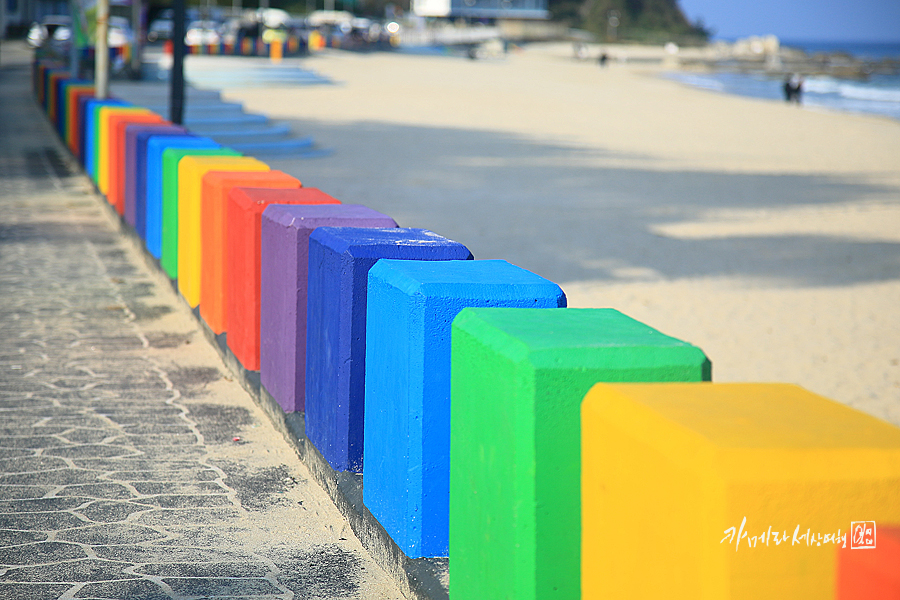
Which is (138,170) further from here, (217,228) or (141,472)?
(141,472)

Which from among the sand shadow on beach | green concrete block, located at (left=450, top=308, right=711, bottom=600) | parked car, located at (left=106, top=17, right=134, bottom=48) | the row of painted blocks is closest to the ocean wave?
parked car, located at (left=106, top=17, right=134, bottom=48)

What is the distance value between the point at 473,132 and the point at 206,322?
65.5ft


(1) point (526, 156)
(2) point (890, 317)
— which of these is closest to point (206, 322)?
(2) point (890, 317)

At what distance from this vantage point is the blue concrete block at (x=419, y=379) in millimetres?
3422

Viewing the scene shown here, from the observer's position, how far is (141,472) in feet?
16.0

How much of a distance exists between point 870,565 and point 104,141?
12.4m

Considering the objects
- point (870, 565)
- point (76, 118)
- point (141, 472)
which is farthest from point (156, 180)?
point (76, 118)

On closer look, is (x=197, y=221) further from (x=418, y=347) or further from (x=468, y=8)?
(x=468, y=8)

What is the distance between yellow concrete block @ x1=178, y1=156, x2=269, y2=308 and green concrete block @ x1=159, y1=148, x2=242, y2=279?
0.90 ft

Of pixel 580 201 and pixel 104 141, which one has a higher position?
pixel 104 141

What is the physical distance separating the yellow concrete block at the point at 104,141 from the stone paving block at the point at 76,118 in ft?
8.59

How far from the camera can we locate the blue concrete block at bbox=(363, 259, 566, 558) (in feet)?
11.2

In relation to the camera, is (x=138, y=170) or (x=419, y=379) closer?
(x=419, y=379)

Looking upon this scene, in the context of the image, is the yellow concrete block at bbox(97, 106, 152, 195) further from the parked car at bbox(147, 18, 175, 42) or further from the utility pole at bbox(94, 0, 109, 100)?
the parked car at bbox(147, 18, 175, 42)
